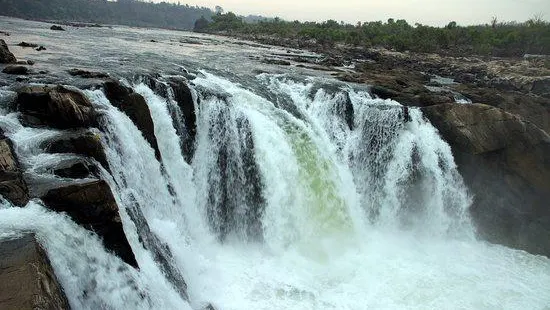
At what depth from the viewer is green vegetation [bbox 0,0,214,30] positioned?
7950cm

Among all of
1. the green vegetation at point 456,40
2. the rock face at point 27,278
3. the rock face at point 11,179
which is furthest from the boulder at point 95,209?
the green vegetation at point 456,40

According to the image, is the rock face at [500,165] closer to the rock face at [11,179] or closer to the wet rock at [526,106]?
the wet rock at [526,106]

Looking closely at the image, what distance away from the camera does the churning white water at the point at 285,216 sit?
24.0 ft

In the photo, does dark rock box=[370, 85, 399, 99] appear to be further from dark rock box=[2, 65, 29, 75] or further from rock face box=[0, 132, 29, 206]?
rock face box=[0, 132, 29, 206]

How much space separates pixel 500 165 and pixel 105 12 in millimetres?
112578

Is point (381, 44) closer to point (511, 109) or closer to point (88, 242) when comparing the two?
point (511, 109)

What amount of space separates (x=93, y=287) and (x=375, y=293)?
6.21 meters

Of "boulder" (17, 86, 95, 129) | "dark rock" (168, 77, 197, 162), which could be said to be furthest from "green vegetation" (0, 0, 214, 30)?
"boulder" (17, 86, 95, 129)

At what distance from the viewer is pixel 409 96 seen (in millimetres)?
16203

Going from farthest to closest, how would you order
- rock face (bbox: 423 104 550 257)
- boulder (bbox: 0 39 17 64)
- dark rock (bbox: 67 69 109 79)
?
rock face (bbox: 423 104 550 257) < boulder (bbox: 0 39 17 64) < dark rock (bbox: 67 69 109 79)

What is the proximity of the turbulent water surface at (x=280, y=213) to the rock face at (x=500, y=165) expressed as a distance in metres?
0.53

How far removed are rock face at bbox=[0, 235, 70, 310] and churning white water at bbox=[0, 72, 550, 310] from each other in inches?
11.0

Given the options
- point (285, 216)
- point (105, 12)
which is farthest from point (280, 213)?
point (105, 12)

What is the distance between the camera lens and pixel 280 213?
11742mm
